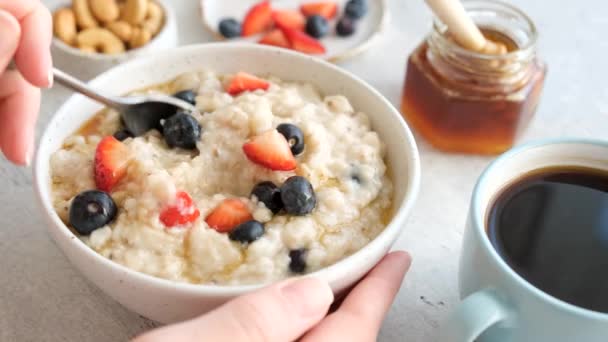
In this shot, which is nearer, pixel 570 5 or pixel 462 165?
pixel 462 165

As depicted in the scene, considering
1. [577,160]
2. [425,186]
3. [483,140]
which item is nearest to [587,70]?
[483,140]

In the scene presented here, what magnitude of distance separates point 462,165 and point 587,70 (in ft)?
1.57

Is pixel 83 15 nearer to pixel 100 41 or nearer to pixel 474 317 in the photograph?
pixel 100 41

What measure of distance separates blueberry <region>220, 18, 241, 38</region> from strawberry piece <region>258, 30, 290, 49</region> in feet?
0.21

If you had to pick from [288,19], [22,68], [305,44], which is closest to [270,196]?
[22,68]

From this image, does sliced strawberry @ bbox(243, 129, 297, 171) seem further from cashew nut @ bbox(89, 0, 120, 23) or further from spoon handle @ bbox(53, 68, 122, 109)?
cashew nut @ bbox(89, 0, 120, 23)

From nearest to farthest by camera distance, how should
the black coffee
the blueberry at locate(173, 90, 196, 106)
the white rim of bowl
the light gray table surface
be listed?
1. the black coffee
2. the light gray table surface
3. the blueberry at locate(173, 90, 196, 106)
4. the white rim of bowl

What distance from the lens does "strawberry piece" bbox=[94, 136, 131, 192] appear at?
1084mm

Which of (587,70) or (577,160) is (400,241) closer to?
(577,160)

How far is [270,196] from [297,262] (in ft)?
0.37

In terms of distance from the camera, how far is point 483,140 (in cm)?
142

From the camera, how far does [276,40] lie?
167 centimetres

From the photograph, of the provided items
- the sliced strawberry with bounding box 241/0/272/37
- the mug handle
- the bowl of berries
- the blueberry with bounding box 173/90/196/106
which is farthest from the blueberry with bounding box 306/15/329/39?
the mug handle

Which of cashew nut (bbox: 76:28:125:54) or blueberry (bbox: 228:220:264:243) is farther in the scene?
cashew nut (bbox: 76:28:125:54)
